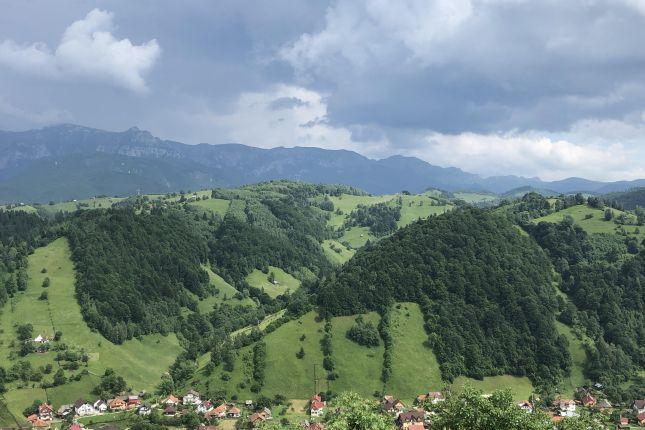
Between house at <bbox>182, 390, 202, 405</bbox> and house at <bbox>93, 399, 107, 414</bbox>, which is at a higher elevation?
house at <bbox>182, 390, 202, 405</bbox>

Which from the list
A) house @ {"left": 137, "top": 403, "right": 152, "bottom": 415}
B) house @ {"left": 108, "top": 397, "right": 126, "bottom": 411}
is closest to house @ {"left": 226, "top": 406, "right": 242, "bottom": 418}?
house @ {"left": 137, "top": 403, "right": 152, "bottom": 415}

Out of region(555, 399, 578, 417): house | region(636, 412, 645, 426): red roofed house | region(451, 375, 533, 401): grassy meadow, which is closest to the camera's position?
region(636, 412, 645, 426): red roofed house

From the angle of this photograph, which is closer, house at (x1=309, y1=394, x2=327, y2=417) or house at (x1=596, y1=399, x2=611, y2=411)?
house at (x1=309, y1=394, x2=327, y2=417)

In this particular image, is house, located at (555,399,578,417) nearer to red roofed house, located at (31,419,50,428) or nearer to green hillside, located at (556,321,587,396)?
green hillside, located at (556,321,587,396)

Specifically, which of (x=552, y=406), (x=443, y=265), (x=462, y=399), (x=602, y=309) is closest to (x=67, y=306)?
(x=443, y=265)

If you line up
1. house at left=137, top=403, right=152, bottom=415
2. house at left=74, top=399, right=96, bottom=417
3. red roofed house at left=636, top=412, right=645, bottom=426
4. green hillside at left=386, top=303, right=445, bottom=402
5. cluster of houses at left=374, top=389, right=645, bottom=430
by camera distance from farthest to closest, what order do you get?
green hillside at left=386, top=303, right=445, bottom=402 < house at left=74, top=399, right=96, bottom=417 < house at left=137, top=403, right=152, bottom=415 < red roofed house at left=636, top=412, right=645, bottom=426 < cluster of houses at left=374, top=389, right=645, bottom=430

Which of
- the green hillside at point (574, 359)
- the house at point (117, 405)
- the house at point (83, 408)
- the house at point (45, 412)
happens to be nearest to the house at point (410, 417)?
the green hillside at point (574, 359)

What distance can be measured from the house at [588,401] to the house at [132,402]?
132003mm

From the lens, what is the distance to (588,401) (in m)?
155

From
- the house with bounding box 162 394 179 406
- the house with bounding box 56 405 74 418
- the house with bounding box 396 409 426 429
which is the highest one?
the house with bounding box 396 409 426 429

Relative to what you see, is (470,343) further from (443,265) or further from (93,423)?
(93,423)

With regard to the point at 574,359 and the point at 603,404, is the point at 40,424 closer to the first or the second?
the point at 603,404

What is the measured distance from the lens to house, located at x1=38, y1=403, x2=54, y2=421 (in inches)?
5546

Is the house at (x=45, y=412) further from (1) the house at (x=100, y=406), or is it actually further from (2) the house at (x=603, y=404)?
(2) the house at (x=603, y=404)
